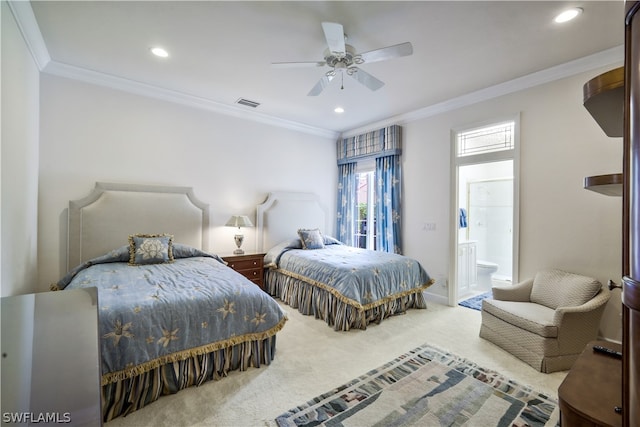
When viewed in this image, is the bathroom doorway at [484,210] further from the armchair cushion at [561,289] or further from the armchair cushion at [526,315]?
the armchair cushion at [526,315]

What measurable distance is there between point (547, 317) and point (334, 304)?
2003mm

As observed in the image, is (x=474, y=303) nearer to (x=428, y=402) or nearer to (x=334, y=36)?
(x=428, y=402)

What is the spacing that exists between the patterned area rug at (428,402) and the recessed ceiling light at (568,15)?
112 inches

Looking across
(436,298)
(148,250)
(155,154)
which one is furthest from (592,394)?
(155,154)

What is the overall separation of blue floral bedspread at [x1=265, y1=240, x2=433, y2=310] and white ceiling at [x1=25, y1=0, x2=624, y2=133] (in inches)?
86.0

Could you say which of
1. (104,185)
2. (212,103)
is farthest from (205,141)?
(104,185)

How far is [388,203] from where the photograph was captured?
4.72m

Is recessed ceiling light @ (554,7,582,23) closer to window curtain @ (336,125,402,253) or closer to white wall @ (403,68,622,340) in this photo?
white wall @ (403,68,622,340)

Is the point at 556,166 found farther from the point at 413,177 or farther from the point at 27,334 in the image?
the point at 27,334

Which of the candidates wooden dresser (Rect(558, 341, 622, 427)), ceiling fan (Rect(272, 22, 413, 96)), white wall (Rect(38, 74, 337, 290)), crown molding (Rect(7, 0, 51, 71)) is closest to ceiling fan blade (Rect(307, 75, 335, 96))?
ceiling fan (Rect(272, 22, 413, 96))

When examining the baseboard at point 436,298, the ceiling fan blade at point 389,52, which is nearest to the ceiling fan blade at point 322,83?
the ceiling fan blade at point 389,52

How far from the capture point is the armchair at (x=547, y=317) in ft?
7.68

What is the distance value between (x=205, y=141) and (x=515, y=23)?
12.5ft

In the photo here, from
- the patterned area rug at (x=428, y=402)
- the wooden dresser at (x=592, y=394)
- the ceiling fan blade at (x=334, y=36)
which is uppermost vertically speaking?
the ceiling fan blade at (x=334, y=36)
